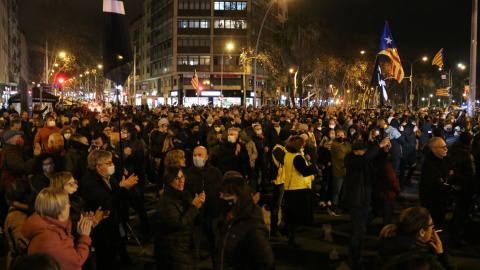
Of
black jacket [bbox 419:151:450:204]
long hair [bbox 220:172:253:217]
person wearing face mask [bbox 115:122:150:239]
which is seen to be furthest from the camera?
person wearing face mask [bbox 115:122:150:239]

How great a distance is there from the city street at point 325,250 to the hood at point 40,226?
10.3 ft

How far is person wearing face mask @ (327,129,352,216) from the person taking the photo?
31.3ft

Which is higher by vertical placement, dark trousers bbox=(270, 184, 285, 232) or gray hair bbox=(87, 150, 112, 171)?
gray hair bbox=(87, 150, 112, 171)

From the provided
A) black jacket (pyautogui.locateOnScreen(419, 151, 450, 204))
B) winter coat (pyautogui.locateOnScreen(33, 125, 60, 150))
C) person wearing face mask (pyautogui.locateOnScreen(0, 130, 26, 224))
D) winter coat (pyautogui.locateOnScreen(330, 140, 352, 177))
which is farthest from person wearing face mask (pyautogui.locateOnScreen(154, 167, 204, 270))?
winter coat (pyautogui.locateOnScreen(33, 125, 60, 150))

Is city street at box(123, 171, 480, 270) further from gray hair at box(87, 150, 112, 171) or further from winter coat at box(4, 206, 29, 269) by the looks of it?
winter coat at box(4, 206, 29, 269)

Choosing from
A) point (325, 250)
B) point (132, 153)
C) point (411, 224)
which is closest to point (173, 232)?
point (411, 224)

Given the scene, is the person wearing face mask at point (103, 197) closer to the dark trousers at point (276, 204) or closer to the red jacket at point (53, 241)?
the red jacket at point (53, 241)

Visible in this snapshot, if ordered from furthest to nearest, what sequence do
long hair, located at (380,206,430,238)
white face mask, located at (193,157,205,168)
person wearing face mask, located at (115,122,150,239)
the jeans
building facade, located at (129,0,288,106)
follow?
building facade, located at (129,0,288,106) → the jeans → person wearing face mask, located at (115,122,150,239) → white face mask, located at (193,157,205,168) → long hair, located at (380,206,430,238)

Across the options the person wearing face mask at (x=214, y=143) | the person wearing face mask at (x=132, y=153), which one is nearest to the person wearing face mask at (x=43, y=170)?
the person wearing face mask at (x=132, y=153)

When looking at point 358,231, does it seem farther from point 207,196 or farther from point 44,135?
point 44,135

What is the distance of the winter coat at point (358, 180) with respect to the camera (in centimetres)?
647

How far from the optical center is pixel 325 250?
24.4 feet

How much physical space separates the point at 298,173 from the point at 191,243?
2.67 meters

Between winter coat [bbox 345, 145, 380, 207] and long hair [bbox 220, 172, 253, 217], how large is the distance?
9.23 ft
